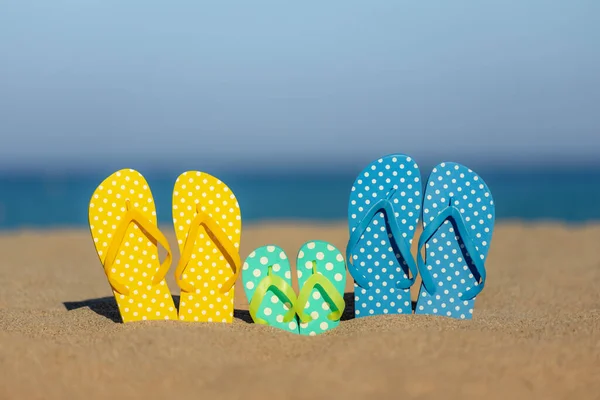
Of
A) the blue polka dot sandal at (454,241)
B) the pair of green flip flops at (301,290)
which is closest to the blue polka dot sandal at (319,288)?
the pair of green flip flops at (301,290)

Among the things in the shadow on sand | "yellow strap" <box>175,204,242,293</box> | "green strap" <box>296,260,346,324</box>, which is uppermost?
"yellow strap" <box>175,204,242,293</box>

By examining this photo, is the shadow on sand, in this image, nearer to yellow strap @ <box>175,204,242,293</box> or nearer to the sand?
the sand

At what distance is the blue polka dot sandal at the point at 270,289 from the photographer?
346 cm

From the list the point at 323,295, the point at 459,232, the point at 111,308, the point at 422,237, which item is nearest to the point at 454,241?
the point at 459,232

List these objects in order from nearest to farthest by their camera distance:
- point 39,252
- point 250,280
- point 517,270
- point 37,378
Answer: point 37,378 → point 250,280 → point 517,270 → point 39,252

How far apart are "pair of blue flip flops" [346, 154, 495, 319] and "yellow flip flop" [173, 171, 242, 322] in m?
0.64

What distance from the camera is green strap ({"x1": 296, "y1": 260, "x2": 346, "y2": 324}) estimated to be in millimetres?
3424

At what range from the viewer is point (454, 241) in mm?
3740

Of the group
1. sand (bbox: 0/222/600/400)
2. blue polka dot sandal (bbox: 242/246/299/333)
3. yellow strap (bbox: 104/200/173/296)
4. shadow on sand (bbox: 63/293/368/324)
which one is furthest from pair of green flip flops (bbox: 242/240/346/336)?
yellow strap (bbox: 104/200/173/296)

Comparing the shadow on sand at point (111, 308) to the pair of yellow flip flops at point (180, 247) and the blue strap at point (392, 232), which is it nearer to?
the pair of yellow flip flops at point (180, 247)

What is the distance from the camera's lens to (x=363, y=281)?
365cm

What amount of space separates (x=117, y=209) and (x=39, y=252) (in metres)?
3.99

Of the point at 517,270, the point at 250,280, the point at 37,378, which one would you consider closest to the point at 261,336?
the point at 250,280

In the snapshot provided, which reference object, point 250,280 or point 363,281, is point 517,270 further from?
point 250,280
